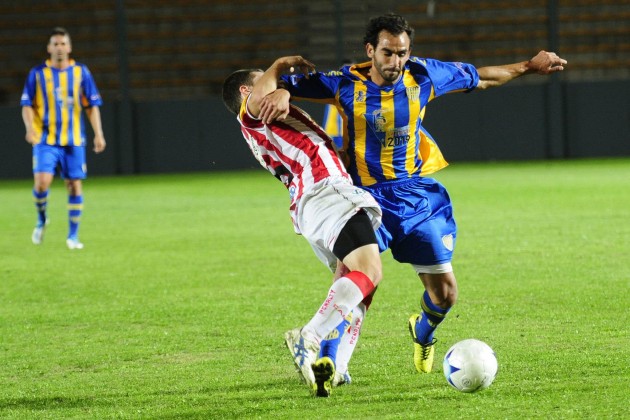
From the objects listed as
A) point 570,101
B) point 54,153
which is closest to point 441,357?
point 54,153

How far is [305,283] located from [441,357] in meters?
2.79

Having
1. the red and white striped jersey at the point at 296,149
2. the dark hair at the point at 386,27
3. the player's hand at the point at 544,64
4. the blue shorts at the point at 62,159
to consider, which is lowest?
the blue shorts at the point at 62,159

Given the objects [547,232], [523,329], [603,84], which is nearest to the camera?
[523,329]

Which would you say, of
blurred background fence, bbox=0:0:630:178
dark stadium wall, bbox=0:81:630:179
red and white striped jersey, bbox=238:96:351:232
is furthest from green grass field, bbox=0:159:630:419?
blurred background fence, bbox=0:0:630:178

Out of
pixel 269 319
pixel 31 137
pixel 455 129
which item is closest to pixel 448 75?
pixel 269 319

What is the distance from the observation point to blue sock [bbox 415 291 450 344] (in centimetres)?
508

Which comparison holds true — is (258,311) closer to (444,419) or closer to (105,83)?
(444,419)

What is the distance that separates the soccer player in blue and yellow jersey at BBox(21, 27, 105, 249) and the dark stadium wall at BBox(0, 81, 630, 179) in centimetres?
1238

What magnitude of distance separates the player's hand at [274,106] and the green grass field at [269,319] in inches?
46.9

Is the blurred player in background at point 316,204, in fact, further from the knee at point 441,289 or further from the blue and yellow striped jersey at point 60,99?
the blue and yellow striped jersey at point 60,99

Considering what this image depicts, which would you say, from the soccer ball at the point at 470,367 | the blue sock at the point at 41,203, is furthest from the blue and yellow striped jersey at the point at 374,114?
the blue sock at the point at 41,203

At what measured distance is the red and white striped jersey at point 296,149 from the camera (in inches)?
185

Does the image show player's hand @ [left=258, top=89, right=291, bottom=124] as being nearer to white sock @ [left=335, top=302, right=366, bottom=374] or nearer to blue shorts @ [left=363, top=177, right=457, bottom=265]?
blue shorts @ [left=363, top=177, right=457, bottom=265]

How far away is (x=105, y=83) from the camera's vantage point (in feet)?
81.8
